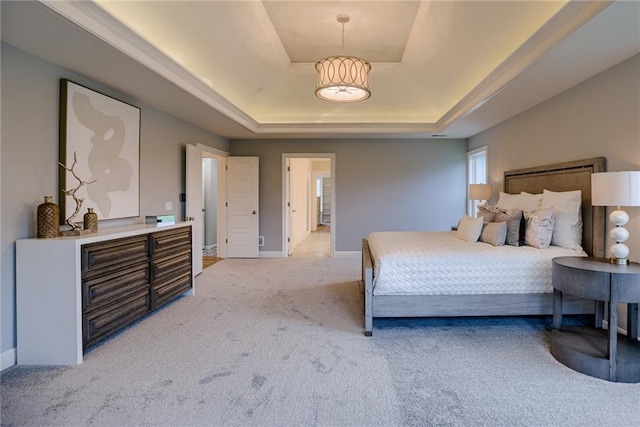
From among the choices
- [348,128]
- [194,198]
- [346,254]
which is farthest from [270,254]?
[348,128]

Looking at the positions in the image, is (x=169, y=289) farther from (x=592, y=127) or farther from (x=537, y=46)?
(x=592, y=127)

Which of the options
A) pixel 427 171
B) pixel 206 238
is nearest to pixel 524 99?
pixel 427 171

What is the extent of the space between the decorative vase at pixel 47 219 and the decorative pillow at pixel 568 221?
14.6 ft

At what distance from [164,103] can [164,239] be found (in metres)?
1.71

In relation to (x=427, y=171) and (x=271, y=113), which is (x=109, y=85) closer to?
(x=271, y=113)

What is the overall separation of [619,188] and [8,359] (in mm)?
4535

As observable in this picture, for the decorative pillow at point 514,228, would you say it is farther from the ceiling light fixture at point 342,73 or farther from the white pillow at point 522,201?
the ceiling light fixture at point 342,73

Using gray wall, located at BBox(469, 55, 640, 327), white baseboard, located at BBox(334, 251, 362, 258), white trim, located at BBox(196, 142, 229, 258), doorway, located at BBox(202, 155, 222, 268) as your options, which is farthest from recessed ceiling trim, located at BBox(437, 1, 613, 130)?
doorway, located at BBox(202, 155, 222, 268)

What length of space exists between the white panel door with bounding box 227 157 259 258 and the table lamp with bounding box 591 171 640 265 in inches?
206

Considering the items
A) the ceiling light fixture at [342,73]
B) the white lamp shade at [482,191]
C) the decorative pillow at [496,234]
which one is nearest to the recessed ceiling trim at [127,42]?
the ceiling light fixture at [342,73]

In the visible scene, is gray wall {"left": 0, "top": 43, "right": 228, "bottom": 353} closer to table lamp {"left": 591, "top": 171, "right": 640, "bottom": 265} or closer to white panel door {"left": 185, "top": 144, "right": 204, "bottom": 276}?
white panel door {"left": 185, "top": 144, "right": 204, "bottom": 276}

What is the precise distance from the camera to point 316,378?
7.09 ft

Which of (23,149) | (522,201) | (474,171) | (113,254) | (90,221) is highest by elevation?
(474,171)

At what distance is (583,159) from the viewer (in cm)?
323
